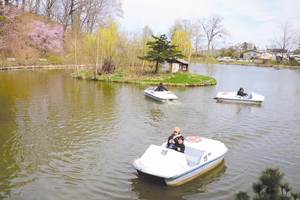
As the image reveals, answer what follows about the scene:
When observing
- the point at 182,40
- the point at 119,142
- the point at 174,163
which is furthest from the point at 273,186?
the point at 182,40

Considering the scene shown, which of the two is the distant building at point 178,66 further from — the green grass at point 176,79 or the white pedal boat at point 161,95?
the white pedal boat at point 161,95

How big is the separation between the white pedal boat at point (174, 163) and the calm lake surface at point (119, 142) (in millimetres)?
319

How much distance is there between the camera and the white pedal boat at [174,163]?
6.45m

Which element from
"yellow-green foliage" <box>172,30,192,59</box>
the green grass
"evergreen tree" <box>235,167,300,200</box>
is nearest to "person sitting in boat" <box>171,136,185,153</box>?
"evergreen tree" <box>235,167,300,200</box>

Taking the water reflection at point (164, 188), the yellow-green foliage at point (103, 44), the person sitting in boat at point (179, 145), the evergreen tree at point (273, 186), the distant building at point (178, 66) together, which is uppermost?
the yellow-green foliage at point (103, 44)

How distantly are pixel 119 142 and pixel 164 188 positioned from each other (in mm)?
3812

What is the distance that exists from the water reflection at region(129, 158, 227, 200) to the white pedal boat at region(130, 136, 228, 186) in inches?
6.5

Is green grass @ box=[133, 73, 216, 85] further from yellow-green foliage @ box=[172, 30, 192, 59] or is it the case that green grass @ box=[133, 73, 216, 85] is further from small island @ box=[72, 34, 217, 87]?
yellow-green foliage @ box=[172, 30, 192, 59]

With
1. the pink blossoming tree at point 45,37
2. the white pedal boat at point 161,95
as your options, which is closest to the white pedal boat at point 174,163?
the white pedal boat at point 161,95

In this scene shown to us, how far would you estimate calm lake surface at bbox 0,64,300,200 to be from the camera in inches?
263

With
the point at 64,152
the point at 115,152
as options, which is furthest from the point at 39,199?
the point at 115,152

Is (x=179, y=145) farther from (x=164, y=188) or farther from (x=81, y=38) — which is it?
(x=81, y=38)

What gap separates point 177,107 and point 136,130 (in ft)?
19.3

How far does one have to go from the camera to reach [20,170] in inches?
292
